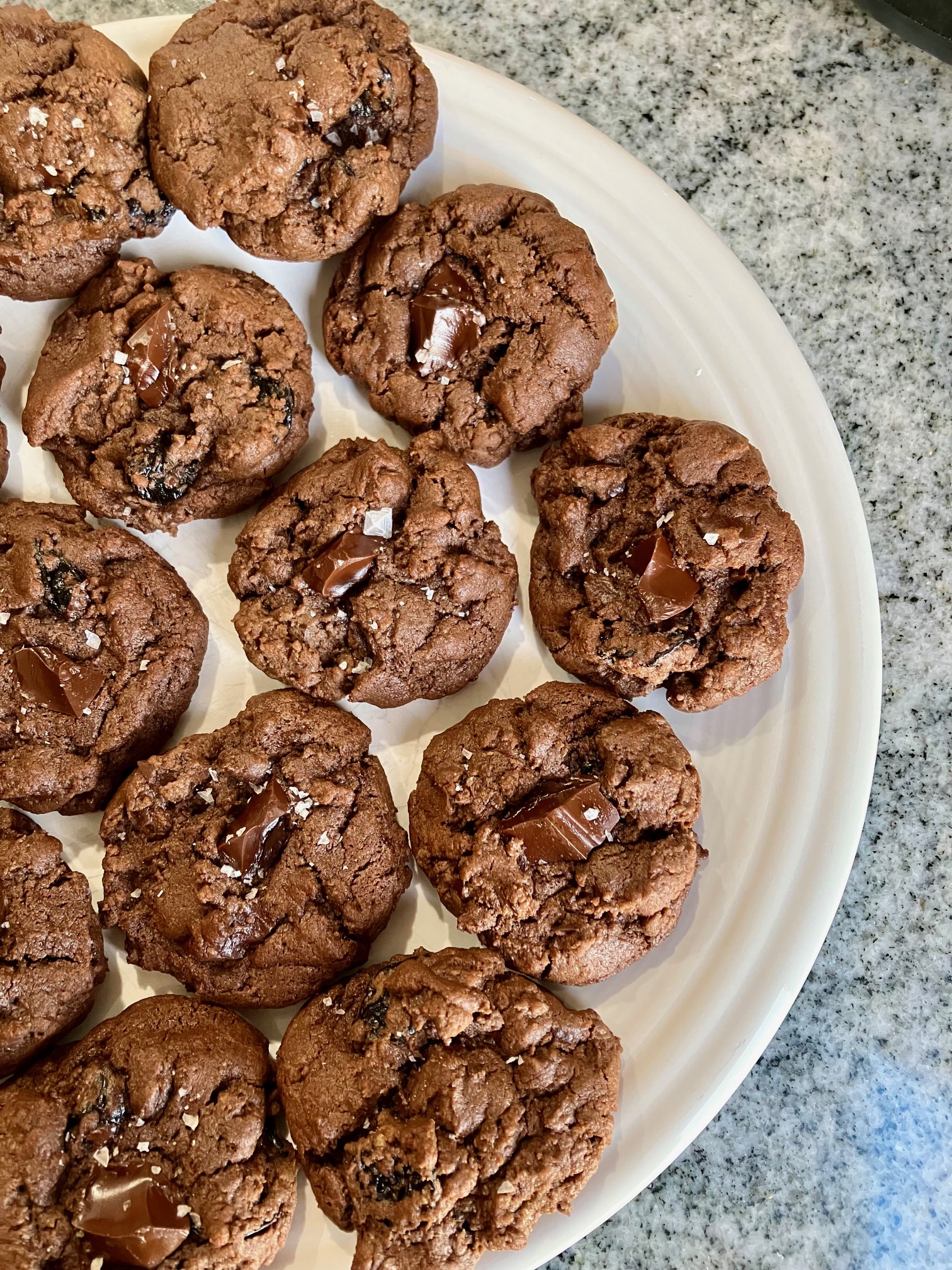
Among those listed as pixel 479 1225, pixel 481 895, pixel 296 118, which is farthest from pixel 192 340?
pixel 479 1225

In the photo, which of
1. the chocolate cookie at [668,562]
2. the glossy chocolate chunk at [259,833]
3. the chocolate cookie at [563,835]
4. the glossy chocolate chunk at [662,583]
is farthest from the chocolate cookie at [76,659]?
the glossy chocolate chunk at [662,583]

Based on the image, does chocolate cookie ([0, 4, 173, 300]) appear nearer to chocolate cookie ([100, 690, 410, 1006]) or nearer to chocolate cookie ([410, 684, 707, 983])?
chocolate cookie ([100, 690, 410, 1006])

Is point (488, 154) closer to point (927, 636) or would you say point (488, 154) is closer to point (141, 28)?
point (141, 28)

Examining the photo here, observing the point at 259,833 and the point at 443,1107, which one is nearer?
the point at 443,1107

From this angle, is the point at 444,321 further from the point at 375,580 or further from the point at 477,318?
the point at 375,580

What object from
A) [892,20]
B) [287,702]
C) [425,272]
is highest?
[892,20]

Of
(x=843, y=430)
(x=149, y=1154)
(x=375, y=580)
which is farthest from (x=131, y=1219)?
(x=843, y=430)
